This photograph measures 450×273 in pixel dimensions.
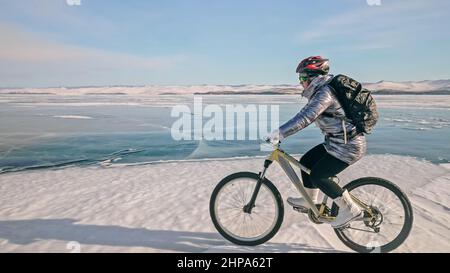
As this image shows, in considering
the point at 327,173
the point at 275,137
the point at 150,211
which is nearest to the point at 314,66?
the point at 275,137

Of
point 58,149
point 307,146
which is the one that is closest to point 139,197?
point 58,149

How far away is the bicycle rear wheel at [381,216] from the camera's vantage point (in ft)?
12.1

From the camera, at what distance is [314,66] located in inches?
145

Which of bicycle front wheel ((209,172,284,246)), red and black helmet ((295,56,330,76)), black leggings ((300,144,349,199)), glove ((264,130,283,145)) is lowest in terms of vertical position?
bicycle front wheel ((209,172,284,246))

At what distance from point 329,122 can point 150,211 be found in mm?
3055

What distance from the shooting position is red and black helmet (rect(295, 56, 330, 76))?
3678 millimetres

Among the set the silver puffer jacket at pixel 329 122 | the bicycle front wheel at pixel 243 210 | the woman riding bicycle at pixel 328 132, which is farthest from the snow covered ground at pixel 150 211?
the silver puffer jacket at pixel 329 122

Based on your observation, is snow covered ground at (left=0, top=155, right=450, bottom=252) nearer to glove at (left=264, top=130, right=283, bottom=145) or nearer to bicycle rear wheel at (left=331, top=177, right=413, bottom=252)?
bicycle rear wheel at (left=331, top=177, right=413, bottom=252)

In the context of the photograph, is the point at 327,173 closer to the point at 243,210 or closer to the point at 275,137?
the point at 275,137

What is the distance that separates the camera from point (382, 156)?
31.8 feet

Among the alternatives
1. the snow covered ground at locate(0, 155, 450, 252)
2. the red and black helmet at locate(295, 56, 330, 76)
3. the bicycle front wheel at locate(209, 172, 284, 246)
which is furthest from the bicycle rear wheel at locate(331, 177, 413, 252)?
the red and black helmet at locate(295, 56, 330, 76)

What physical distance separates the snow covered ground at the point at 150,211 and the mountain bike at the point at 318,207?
0.17 metres
